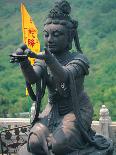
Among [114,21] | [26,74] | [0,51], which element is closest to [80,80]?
[26,74]

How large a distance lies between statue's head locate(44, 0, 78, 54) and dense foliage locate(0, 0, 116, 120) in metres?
9.60

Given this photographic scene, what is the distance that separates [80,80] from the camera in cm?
501

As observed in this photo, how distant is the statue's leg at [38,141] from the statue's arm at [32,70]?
50 centimetres

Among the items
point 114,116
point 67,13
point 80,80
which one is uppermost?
point 67,13

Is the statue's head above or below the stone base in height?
above

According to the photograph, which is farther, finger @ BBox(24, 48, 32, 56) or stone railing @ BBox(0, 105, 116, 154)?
stone railing @ BBox(0, 105, 116, 154)

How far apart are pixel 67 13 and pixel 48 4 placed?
22789 millimetres

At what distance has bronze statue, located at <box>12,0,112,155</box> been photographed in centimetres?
481

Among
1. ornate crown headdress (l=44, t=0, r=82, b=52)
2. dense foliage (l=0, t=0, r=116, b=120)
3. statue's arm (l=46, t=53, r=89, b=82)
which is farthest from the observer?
dense foliage (l=0, t=0, r=116, b=120)

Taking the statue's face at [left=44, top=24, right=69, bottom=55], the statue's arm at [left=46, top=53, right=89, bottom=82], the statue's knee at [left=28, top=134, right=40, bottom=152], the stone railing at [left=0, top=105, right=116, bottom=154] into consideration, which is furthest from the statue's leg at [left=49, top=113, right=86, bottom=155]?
the stone railing at [left=0, top=105, right=116, bottom=154]

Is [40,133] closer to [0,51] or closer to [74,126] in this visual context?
[74,126]

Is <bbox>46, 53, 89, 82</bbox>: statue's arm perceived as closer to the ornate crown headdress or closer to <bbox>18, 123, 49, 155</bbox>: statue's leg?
the ornate crown headdress

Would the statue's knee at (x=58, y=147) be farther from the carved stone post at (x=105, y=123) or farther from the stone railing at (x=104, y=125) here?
the carved stone post at (x=105, y=123)

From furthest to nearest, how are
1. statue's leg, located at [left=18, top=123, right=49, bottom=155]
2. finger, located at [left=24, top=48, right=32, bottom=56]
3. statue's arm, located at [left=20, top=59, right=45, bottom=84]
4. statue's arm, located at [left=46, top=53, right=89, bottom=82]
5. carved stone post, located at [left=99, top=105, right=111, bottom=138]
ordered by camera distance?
carved stone post, located at [left=99, top=105, right=111, bottom=138] → statue's leg, located at [left=18, top=123, right=49, bottom=155] → statue's arm, located at [left=20, top=59, right=45, bottom=84] → statue's arm, located at [left=46, top=53, right=89, bottom=82] → finger, located at [left=24, top=48, right=32, bottom=56]
